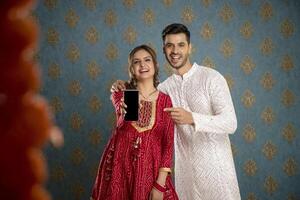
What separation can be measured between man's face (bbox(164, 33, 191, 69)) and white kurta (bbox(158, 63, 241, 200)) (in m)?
0.12

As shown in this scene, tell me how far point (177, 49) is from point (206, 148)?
0.55 m

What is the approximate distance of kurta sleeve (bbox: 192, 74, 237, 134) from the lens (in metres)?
1.80

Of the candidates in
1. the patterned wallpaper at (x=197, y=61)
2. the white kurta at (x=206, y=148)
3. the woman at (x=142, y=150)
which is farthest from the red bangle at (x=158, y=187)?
the patterned wallpaper at (x=197, y=61)

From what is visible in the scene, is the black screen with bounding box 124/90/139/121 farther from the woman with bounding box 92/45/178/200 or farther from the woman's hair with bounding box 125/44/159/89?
the woman's hair with bounding box 125/44/159/89

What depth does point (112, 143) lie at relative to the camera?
1899 mm

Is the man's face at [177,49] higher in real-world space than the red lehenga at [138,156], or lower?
higher

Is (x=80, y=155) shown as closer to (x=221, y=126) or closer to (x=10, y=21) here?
(x=221, y=126)

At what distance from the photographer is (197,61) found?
3.38 metres

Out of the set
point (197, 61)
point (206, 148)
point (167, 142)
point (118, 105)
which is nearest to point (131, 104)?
point (118, 105)

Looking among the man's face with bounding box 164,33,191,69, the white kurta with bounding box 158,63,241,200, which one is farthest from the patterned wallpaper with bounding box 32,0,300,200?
the white kurta with bounding box 158,63,241,200

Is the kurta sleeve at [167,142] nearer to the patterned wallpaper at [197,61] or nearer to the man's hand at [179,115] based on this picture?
the man's hand at [179,115]

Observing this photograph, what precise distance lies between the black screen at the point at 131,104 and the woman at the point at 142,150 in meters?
0.05

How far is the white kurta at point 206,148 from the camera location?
6.46 ft

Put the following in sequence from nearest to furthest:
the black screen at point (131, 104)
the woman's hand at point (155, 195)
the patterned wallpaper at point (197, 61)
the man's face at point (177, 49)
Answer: the black screen at point (131, 104) < the woman's hand at point (155, 195) < the man's face at point (177, 49) < the patterned wallpaper at point (197, 61)
